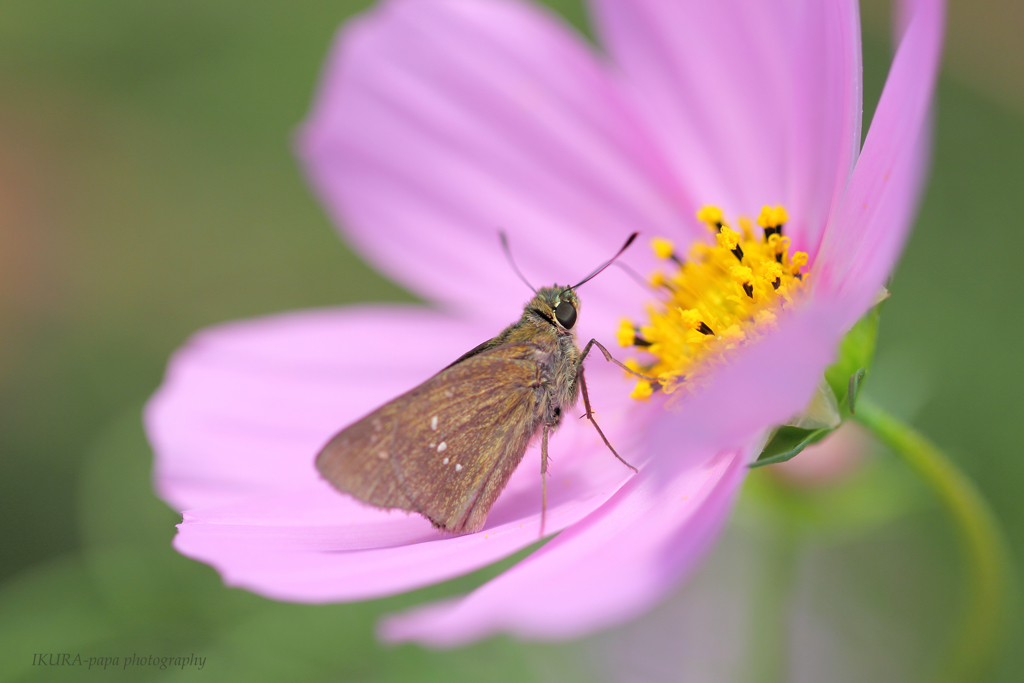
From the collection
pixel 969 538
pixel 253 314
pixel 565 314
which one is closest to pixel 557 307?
pixel 565 314

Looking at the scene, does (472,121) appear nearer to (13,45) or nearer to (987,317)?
(987,317)

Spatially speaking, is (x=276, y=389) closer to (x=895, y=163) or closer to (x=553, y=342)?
(x=553, y=342)

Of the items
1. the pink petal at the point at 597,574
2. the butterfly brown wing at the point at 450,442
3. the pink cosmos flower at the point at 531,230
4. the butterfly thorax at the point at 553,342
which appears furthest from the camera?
the butterfly thorax at the point at 553,342

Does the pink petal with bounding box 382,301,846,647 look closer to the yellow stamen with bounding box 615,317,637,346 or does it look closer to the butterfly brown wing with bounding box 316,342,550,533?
the butterfly brown wing with bounding box 316,342,550,533

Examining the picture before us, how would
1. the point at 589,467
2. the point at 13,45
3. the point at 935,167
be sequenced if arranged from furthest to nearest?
A: the point at 13,45, the point at 935,167, the point at 589,467

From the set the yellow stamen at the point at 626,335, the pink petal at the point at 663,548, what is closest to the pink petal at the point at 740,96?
the yellow stamen at the point at 626,335

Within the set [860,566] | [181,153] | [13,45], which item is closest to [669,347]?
[860,566]

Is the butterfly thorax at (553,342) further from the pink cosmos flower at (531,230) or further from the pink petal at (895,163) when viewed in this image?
the pink petal at (895,163)
